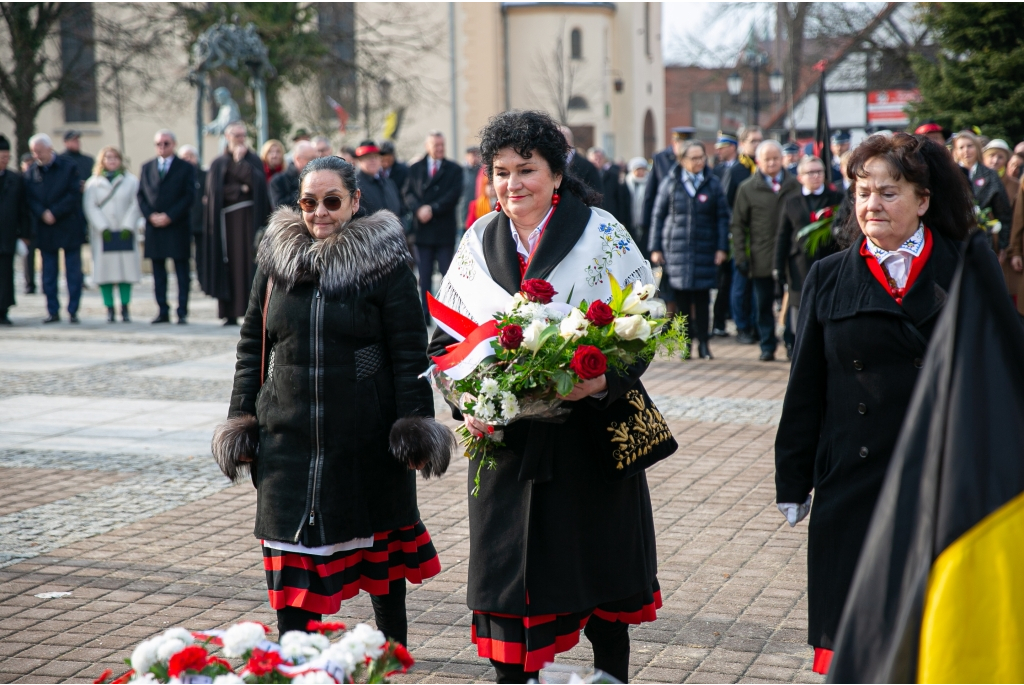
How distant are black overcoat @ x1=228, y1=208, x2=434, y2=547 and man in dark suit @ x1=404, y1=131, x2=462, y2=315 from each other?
10.3 meters

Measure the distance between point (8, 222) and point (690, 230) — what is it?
9.26 metres

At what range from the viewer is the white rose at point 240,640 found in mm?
2391

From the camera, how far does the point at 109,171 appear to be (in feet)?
A: 51.4

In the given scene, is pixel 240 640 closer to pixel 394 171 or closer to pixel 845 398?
pixel 845 398

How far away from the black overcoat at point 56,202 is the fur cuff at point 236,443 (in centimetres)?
1240

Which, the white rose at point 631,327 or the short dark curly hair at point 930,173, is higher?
the short dark curly hair at point 930,173

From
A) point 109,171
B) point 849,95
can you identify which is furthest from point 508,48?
point 109,171

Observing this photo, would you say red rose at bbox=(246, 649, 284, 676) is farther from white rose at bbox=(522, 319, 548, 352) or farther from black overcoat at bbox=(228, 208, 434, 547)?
black overcoat at bbox=(228, 208, 434, 547)

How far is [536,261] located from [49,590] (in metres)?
3.16

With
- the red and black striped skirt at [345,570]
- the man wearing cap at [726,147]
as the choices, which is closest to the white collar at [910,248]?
the red and black striped skirt at [345,570]

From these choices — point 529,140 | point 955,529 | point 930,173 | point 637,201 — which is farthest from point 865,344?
point 637,201

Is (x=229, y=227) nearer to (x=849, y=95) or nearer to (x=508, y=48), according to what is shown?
(x=849, y=95)

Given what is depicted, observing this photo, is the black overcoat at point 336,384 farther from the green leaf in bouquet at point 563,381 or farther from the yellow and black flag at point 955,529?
the yellow and black flag at point 955,529

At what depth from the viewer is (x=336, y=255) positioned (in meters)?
4.16
